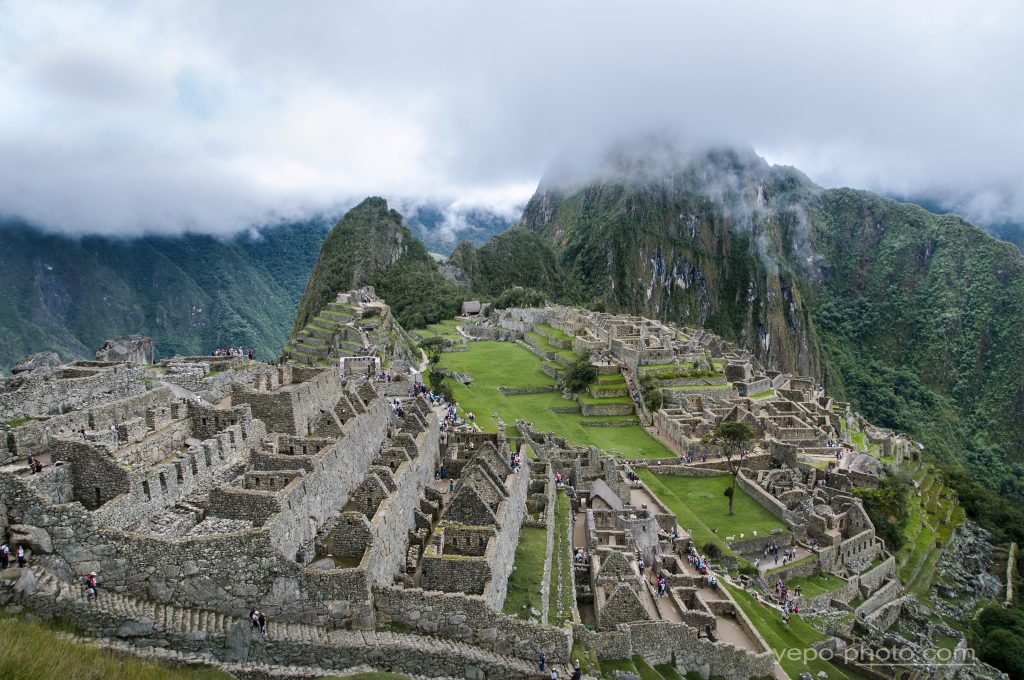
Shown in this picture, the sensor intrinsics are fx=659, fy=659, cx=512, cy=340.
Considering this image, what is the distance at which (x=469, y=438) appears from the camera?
25781 millimetres

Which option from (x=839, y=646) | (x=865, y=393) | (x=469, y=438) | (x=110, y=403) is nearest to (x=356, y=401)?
(x=469, y=438)

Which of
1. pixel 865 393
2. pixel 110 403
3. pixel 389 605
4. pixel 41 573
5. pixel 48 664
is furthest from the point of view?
pixel 865 393

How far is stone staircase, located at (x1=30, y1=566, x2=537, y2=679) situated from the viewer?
39.4ft

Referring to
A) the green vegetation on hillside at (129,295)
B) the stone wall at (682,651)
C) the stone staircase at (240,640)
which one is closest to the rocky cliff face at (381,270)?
the green vegetation on hillside at (129,295)

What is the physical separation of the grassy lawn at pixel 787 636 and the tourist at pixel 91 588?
2013 centimetres

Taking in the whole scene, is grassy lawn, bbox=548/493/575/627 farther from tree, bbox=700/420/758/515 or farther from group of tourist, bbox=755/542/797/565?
tree, bbox=700/420/758/515

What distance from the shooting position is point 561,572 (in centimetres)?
A: 2020

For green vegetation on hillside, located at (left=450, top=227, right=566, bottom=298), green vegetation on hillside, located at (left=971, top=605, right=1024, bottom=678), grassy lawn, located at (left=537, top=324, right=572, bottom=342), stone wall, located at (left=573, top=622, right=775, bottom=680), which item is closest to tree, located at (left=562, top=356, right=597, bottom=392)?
grassy lawn, located at (left=537, top=324, right=572, bottom=342)

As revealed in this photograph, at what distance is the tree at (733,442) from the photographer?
3891 centimetres

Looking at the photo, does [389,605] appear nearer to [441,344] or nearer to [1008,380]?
[441,344]

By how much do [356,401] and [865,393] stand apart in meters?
174

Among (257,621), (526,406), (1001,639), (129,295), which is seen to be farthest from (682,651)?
(129,295)

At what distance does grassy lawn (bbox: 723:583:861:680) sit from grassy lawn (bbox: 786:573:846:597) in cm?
401

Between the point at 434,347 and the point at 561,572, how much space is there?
4834 cm
